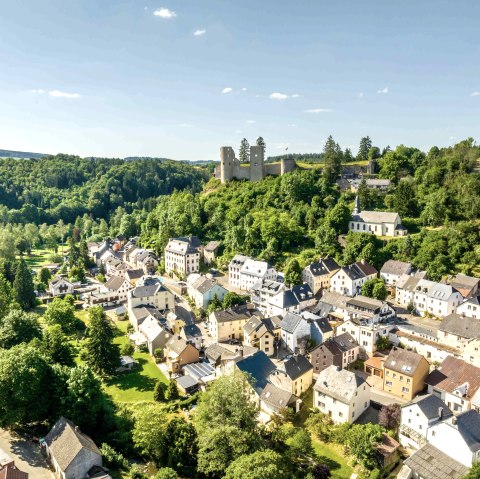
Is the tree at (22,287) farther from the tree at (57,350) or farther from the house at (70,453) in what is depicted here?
the house at (70,453)

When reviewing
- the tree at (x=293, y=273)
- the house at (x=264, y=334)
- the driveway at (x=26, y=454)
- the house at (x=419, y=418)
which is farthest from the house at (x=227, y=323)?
the driveway at (x=26, y=454)

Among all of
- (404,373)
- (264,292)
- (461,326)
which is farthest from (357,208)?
(404,373)

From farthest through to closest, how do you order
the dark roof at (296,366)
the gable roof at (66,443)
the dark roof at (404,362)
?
the dark roof at (296,366) < the dark roof at (404,362) < the gable roof at (66,443)

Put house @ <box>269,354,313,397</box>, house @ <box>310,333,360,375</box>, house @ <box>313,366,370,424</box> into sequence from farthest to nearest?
house @ <box>310,333,360,375</box> < house @ <box>269,354,313,397</box> < house @ <box>313,366,370,424</box>

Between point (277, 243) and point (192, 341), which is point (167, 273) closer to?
point (277, 243)

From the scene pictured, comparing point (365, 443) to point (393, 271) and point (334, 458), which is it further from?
point (393, 271)

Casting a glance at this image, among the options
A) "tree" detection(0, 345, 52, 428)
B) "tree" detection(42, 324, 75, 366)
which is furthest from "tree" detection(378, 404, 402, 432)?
"tree" detection(42, 324, 75, 366)

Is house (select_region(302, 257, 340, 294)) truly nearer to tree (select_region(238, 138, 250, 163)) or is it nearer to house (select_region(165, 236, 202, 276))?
house (select_region(165, 236, 202, 276))

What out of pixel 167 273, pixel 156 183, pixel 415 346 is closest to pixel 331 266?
pixel 415 346
